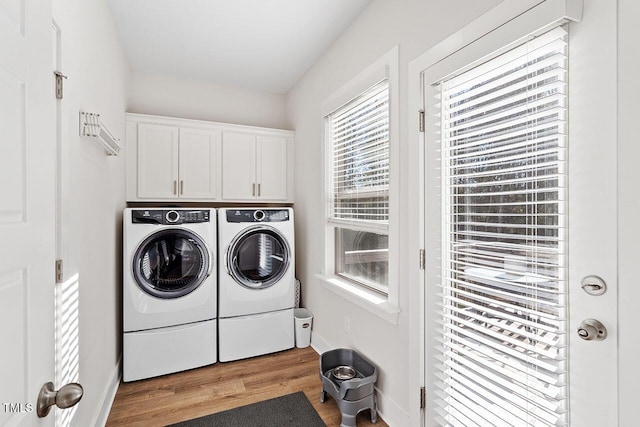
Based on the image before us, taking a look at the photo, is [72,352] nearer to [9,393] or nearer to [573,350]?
[9,393]

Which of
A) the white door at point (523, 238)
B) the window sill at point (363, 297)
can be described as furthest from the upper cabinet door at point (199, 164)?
the white door at point (523, 238)

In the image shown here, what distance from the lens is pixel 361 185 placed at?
2316mm

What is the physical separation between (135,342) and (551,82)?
10.00 feet

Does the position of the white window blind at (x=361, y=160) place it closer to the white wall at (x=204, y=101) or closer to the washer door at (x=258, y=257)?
the washer door at (x=258, y=257)

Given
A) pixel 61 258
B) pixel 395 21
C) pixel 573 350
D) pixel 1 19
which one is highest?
pixel 395 21

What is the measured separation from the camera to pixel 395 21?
187 cm

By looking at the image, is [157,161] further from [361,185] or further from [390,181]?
[390,181]

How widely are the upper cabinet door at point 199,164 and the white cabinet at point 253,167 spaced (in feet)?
0.26

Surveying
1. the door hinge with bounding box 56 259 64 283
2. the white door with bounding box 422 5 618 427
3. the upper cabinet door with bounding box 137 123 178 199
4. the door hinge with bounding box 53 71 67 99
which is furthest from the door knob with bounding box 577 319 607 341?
the upper cabinet door with bounding box 137 123 178 199

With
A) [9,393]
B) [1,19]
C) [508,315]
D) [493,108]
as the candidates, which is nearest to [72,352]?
[9,393]

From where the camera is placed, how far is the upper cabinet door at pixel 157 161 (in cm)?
290

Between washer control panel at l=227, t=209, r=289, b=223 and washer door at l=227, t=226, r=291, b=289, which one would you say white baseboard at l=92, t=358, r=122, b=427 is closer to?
washer door at l=227, t=226, r=291, b=289

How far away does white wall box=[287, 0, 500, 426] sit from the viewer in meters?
1.68

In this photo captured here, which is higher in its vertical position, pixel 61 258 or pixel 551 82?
Result: pixel 551 82
